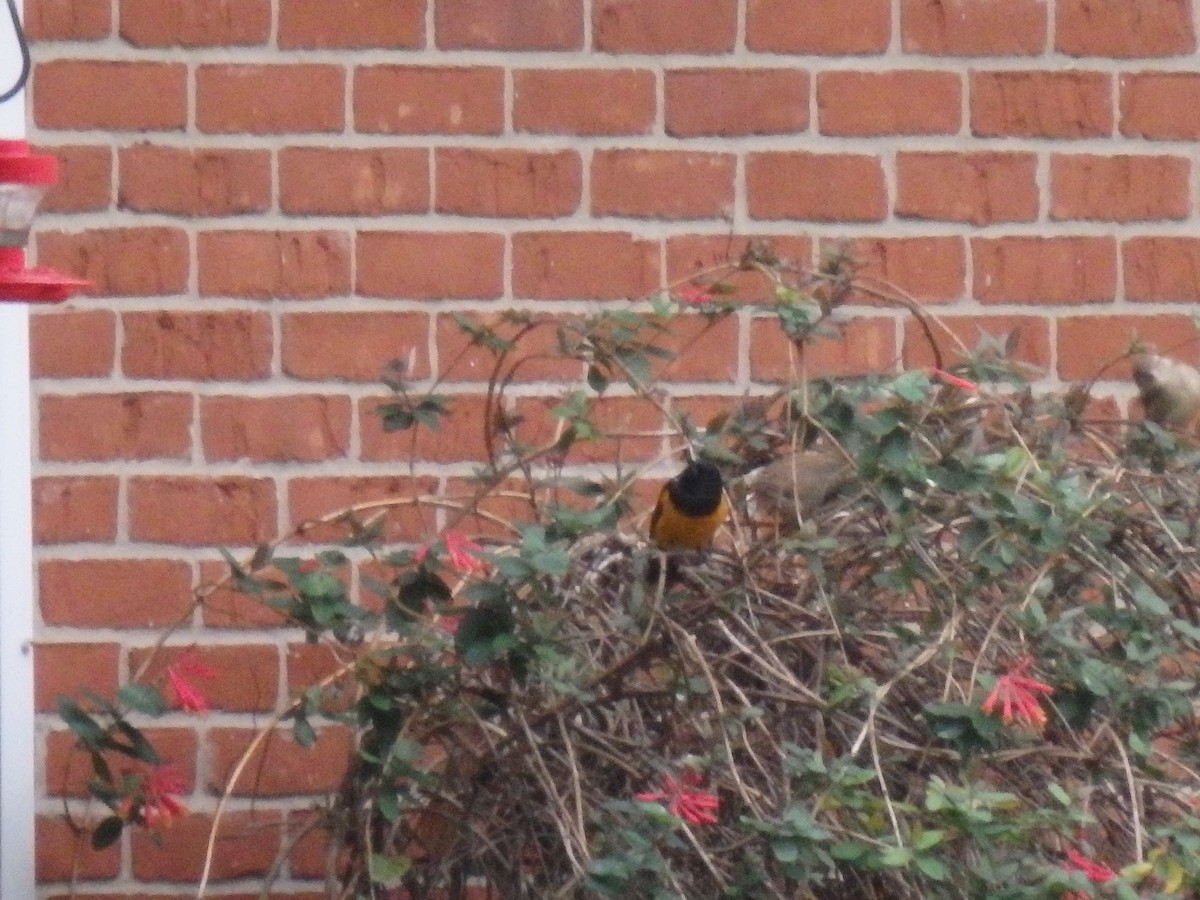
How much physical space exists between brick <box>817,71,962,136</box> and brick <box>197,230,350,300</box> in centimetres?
68

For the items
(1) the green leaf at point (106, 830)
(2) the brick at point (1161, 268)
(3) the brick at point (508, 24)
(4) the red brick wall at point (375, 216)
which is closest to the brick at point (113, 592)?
(4) the red brick wall at point (375, 216)

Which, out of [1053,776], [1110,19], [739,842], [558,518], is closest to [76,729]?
[558,518]

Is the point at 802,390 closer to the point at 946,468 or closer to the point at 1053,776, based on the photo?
the point at 946,468

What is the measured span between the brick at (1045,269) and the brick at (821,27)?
0.32 m

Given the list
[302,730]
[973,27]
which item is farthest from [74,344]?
[973,27]

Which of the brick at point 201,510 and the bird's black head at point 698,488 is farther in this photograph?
the brick at point 201,510

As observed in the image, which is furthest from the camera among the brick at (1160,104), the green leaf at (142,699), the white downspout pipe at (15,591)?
the brick at (1160,104)

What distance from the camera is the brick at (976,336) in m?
2.76

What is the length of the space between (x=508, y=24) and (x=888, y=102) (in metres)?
0.53

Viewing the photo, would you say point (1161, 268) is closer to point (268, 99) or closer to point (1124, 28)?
point (1124, 28)

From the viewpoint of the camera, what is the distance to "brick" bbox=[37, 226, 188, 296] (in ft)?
8.72

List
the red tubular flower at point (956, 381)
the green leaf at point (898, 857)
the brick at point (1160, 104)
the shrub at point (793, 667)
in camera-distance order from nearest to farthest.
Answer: the green leaf at point (898, 857), the shrub at point (793, 667), the red tubular flower at point (956, 381), the brick at point (1160, 104)

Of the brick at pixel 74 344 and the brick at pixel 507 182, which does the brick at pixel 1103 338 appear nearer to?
the brick at pixel 507 182

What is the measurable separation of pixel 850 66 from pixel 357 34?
0.67 meters
